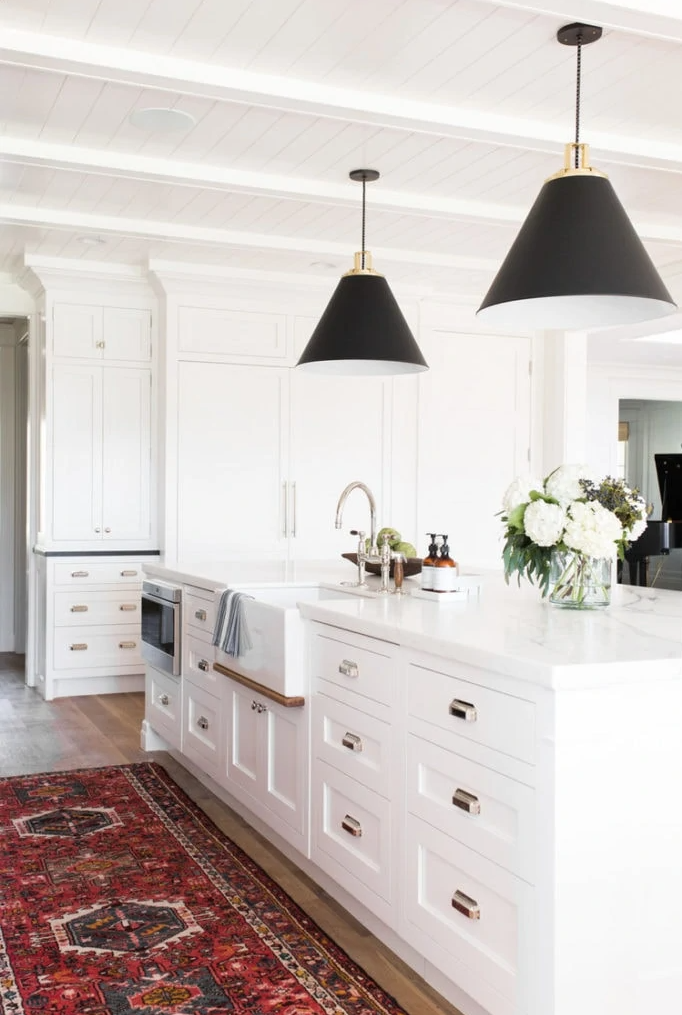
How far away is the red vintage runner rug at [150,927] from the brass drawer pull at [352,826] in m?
0.29

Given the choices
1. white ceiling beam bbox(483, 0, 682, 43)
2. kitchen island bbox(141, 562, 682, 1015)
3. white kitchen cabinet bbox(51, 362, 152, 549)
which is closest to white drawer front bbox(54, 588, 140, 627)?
white kitchen cabinet bbox(51, 362, 152, 549)

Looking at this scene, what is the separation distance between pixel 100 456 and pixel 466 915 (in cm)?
436

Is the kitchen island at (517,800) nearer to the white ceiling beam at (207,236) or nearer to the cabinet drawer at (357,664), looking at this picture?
→ the cabinet drawer at (357,664)

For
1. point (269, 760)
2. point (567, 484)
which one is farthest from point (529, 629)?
point (269, 760)

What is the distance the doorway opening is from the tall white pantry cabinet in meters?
1.38

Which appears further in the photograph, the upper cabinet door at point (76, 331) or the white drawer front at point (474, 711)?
the upper cabinet door at point (76, 331)

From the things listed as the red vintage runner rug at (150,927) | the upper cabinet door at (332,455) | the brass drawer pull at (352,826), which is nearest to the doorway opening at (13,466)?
the upper cabinet door at (332,455)

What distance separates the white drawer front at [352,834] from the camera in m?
2.33

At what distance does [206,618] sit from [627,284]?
2026 millimetres

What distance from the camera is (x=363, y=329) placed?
3359 mm

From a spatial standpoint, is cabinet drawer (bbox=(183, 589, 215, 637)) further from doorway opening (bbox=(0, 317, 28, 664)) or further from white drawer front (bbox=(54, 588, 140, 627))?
doorway opening (bbox=(0, 317, 28, 664))

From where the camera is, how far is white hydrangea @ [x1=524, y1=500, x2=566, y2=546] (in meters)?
2.46

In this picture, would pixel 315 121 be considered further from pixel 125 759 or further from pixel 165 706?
pixel 125 759

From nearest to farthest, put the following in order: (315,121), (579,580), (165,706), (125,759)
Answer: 1. (579,580)
2. (315,121)
3. (165,706)
4. (125,759)
